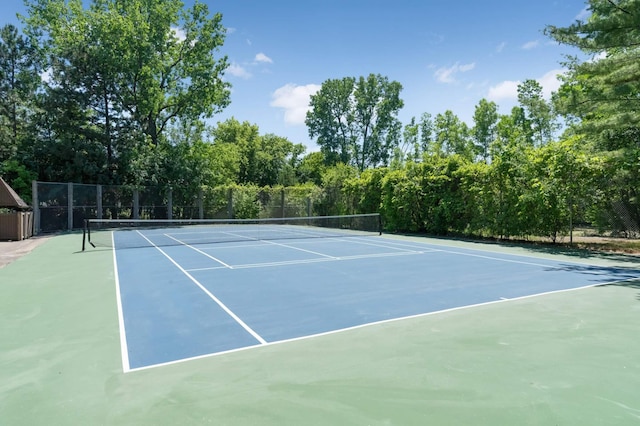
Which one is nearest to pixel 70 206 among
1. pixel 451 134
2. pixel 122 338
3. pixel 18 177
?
pixel 18 177

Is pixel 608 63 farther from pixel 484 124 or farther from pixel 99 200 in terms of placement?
pixel 484 124

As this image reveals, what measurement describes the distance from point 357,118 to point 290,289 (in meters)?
50.8

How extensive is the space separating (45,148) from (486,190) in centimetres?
2547

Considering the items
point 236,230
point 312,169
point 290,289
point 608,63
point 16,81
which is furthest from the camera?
point 312,169

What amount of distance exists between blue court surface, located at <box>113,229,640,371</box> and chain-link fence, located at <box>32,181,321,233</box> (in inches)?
478

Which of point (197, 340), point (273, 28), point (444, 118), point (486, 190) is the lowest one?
point (197, 340)

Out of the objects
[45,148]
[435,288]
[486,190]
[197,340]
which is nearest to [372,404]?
[197,340]

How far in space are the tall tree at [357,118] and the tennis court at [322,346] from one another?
4705 centimetres

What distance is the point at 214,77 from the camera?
31.4 meters

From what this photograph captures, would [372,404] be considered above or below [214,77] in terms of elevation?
below

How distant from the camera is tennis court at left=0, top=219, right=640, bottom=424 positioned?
348cm

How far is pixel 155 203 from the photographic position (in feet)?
92.5

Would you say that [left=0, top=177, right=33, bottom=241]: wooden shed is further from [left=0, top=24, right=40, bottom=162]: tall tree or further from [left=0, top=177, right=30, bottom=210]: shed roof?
[left=0, top=24, right=40, bottom=162]: tall tree

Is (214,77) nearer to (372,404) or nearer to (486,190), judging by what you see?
(486,190)
